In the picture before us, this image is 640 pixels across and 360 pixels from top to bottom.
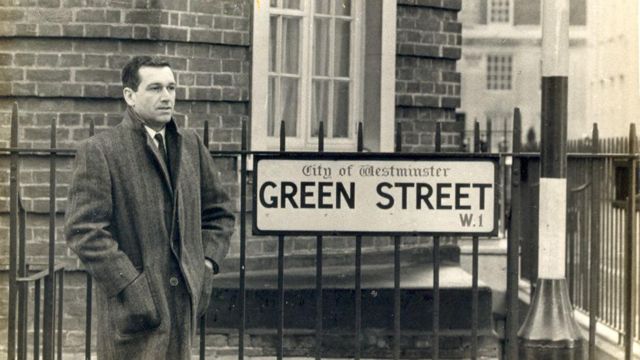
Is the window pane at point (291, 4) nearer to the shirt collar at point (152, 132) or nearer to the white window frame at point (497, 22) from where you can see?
the shirt collar at point (152, 132)

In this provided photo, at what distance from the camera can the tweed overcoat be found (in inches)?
211

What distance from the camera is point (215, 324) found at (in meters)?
8.48

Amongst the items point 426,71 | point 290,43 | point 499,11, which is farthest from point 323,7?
point 499,11

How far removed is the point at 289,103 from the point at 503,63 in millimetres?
48145

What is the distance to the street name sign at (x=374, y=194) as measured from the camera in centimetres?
658

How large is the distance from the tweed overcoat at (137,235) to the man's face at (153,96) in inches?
2.8

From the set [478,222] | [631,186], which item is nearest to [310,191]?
[478,222]

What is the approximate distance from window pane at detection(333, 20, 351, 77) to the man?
4.22m

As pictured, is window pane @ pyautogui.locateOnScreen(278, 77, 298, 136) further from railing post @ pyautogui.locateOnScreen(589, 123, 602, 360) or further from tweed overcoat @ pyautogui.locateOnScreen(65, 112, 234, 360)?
tweed overcoat @ pyautogui.locateOnScreen(65, 112, 234, 360)

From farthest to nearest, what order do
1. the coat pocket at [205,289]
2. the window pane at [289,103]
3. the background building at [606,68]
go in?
the background building at [606,68] < the window pane at [289,103] < the coat pocket at [205,289]

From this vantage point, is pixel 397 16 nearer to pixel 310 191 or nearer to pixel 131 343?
pixel 310 191

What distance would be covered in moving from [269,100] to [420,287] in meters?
2.02

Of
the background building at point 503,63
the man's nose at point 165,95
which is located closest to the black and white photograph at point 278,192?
the man's nose at point 165,95

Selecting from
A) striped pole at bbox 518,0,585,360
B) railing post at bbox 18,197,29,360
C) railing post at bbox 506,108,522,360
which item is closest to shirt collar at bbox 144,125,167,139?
railing post at bbox 18,197,29,360
